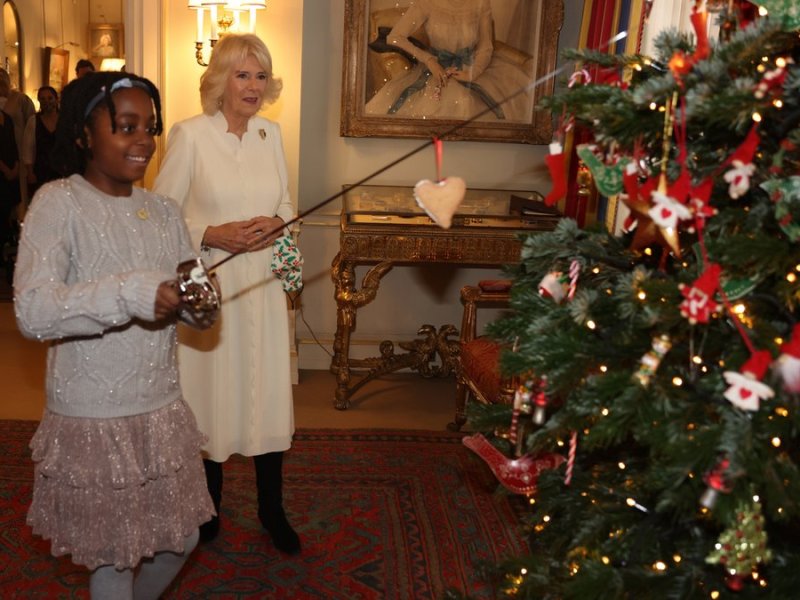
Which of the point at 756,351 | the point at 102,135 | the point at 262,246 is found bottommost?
the point at 262,246

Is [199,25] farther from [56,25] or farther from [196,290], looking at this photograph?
[56,25]

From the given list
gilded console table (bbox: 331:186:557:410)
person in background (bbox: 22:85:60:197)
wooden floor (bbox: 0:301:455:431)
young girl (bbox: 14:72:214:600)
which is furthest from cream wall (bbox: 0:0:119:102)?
young girl (bbox: 14:72:214:600)

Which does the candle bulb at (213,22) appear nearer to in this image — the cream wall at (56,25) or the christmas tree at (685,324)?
the christmas tree at (685,324)

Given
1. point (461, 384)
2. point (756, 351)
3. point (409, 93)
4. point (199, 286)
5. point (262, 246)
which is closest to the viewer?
point (756, 351)

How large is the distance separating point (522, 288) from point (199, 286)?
2.44ft

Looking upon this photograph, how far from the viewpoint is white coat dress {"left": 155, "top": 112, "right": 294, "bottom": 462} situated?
3.18m

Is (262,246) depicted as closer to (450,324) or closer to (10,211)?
(450,324)

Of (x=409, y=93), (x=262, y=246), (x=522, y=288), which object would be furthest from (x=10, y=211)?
(x=522, y=288)

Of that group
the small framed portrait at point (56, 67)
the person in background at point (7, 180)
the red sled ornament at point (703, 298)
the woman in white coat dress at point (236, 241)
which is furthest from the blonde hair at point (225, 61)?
the small framed portrait at point (56, 67)

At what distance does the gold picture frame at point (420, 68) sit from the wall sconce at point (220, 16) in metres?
0.77

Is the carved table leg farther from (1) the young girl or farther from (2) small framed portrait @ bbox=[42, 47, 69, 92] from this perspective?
(2) small framed portrait @ bbox=[42, 47, 69, 92]

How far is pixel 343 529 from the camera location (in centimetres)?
366

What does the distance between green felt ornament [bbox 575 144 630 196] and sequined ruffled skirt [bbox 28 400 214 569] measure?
1257 millimetres

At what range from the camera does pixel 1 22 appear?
31.8 ft
